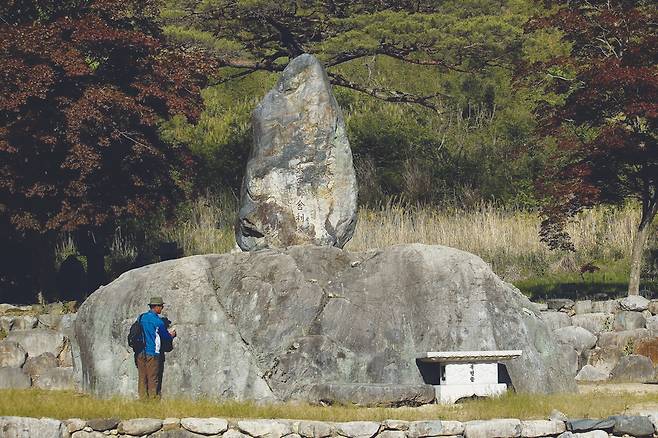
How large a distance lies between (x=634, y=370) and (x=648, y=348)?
49.5 inches

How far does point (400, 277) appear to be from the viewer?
1545 centimetres

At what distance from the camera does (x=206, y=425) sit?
13.0 metres

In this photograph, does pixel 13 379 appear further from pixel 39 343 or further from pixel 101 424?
pixel 101 424

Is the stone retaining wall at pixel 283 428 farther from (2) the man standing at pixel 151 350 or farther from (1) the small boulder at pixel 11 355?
(1) the small boulder at pixel 11 355

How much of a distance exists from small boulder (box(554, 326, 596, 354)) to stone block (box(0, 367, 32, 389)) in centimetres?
742

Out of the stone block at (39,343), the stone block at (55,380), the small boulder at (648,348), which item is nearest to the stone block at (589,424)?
the small boulder at (648,348)

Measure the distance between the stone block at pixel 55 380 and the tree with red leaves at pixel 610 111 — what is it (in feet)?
27.8

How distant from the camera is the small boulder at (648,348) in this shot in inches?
755

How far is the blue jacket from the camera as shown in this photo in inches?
572

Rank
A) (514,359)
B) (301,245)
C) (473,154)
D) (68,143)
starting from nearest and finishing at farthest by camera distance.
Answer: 1. (514,359)
2. (301,245)
3. (68,143)
4. (473,154)

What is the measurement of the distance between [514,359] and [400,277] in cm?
157

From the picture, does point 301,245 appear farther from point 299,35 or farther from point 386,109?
point 386,109

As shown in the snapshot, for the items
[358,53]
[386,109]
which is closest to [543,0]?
[358,53]

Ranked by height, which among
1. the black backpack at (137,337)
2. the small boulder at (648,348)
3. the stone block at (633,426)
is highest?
the black backpack at (137,337)
